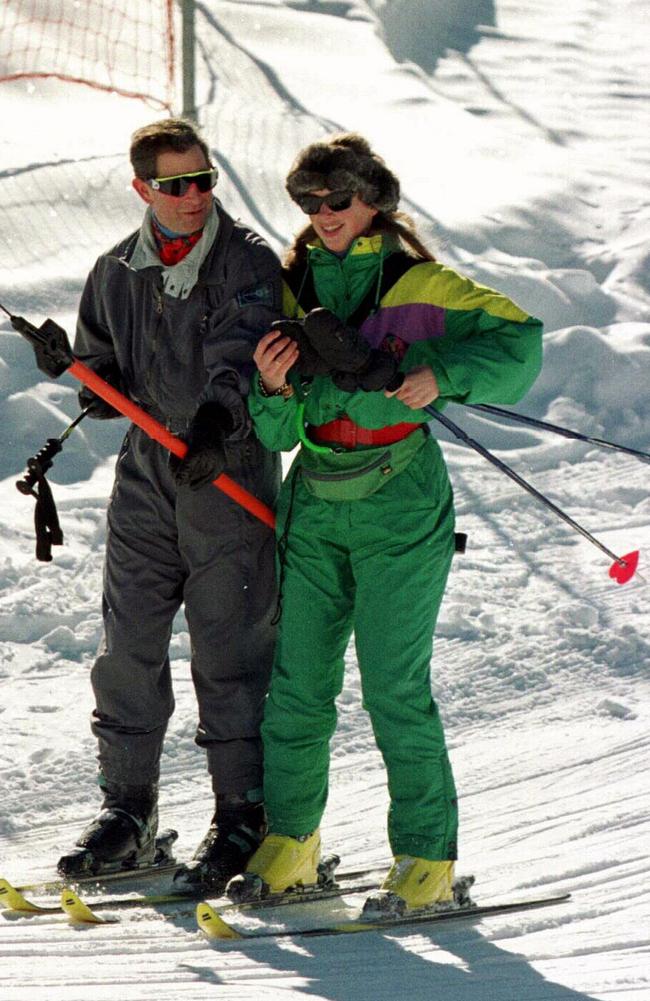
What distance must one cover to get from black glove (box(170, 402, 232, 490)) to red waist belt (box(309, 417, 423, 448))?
0.24 meters

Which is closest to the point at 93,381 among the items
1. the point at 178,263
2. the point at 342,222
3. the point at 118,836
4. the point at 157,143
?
the point at 178,263

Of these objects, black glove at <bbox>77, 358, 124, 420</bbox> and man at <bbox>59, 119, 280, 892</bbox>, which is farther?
black glove at <bbox>77, 358, 124, 420</bbox>

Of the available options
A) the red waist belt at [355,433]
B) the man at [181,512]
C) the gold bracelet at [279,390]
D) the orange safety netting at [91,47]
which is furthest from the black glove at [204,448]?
the orange safety netting at [91,47]

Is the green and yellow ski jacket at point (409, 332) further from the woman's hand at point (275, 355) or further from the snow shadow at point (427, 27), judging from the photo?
the snow shadow at point (427, 27)

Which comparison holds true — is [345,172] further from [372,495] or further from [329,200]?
[372,495]

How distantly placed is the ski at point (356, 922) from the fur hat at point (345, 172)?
1641 mm

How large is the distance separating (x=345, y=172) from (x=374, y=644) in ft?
3.56

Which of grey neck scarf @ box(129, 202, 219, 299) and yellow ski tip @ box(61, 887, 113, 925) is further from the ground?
grey neck scarf @ box(129, 202, 219, 299)

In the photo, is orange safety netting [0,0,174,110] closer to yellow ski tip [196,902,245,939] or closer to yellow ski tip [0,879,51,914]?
yellow ski tip [0,879,51,914]

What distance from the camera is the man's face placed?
3910mm

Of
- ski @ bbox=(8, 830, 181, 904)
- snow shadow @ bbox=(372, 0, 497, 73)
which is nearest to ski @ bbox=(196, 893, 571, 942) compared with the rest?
ski @ bbox=(8, 830, 181, 904)

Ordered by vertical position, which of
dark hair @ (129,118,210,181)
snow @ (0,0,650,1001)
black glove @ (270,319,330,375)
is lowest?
snow @ (0,0,650,1001)

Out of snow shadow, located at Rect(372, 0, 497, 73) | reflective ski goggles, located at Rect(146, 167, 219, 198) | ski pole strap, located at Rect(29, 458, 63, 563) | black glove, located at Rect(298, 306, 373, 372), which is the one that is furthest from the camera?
snow shadow, located at Rect(372, 0, 497, 73)

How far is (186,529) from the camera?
13.4 ft
